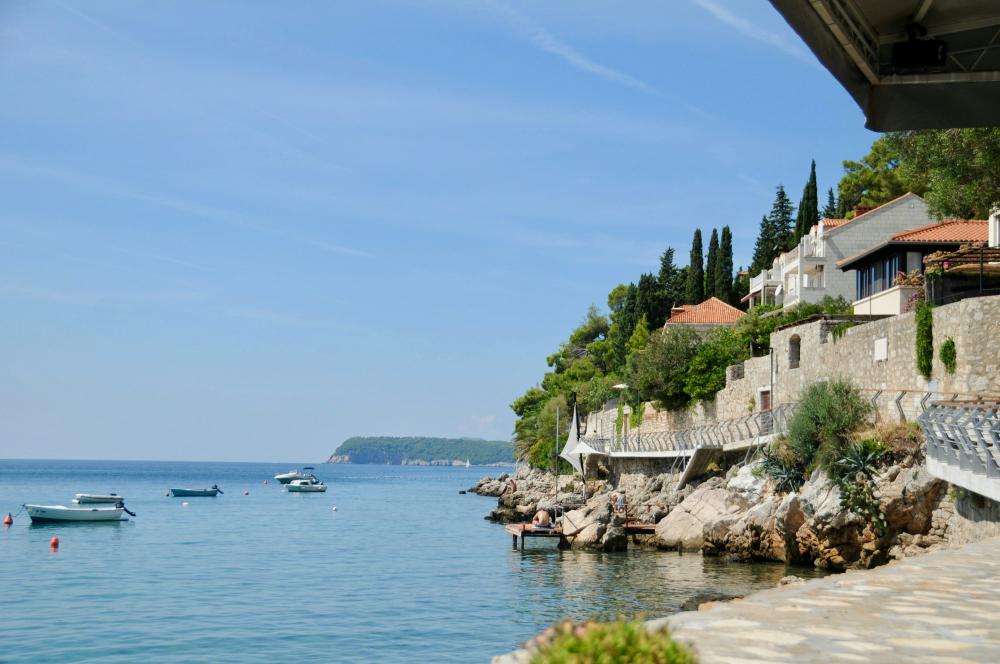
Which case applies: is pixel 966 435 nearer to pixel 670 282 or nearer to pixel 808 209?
pixel 808 209

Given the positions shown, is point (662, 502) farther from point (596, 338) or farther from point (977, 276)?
point (596, 338)

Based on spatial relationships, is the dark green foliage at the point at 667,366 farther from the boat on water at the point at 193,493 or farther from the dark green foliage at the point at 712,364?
the boat on water at the point at 193,493

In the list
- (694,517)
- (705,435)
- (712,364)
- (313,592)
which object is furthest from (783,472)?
(712,364)

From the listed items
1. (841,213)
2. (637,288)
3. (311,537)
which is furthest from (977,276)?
(637,288)

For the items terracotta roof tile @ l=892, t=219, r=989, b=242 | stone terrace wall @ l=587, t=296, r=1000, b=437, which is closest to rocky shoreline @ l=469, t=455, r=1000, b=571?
stone terrace wall @ l=587, t=296, r=1000, b=437

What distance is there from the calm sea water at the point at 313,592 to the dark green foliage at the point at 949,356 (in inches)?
280

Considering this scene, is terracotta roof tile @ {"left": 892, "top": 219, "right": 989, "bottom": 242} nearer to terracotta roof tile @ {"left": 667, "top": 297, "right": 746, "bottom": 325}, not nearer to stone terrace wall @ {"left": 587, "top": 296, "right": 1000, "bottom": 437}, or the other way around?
stone terrace wall @ {"left": 587, "top": 296, "right": 1000, "bottom": 437}

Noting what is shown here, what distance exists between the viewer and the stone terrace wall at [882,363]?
76.0 feet

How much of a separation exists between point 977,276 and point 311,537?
34.2m

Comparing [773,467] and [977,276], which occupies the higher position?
[977,276]

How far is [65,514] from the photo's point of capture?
179ft

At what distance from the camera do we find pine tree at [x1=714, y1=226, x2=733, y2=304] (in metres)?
76.1

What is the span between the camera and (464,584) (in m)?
30.6

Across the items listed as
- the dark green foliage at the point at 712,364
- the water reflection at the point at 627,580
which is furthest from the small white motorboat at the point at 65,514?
the dark green foliage at the point at 712,364
